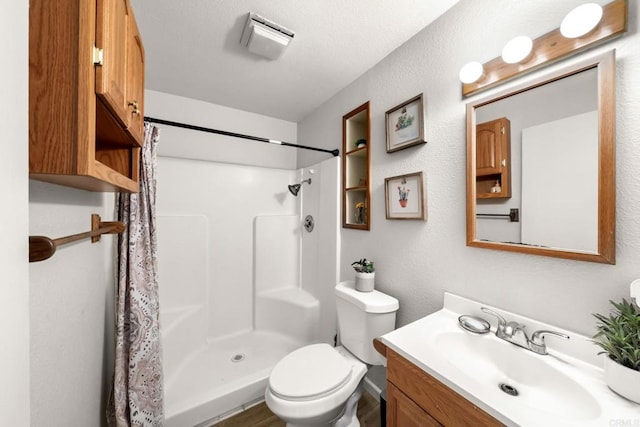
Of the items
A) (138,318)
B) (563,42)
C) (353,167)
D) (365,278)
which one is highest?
(563,42)

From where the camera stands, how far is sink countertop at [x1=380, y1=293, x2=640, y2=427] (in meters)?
0.59

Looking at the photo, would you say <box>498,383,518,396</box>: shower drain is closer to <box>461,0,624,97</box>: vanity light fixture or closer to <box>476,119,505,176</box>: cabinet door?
<box>476,119,505,176</box>: cabinet door

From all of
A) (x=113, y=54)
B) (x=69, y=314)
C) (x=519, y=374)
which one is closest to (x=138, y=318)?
(x=69, y=314)

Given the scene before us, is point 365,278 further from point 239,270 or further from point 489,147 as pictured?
point 239,270

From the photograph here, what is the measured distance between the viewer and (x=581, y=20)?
77cm

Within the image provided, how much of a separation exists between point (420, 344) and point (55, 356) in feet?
3.97

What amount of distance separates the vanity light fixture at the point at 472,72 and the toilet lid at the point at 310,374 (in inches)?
60.4

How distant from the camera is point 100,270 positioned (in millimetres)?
1125

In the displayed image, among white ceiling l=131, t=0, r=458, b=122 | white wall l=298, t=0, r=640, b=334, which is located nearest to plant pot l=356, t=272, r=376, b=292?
white wall l=298, t=0, r=640, b=334

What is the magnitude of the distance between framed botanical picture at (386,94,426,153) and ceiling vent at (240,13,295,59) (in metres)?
0.76

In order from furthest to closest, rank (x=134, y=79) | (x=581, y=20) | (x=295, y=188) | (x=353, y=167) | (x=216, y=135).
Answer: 1. (x=295, y=188)
2. (x=216, y=135)
3. (x=353, y=167)
4. (x=134, y=79)
5. (x=581, y=20)

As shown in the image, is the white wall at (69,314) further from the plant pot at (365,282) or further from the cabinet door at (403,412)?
the plant pot at (365,282)

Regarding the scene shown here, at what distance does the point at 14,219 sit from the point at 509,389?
4.47 ft

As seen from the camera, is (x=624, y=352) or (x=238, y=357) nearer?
(x=624, y=352)
